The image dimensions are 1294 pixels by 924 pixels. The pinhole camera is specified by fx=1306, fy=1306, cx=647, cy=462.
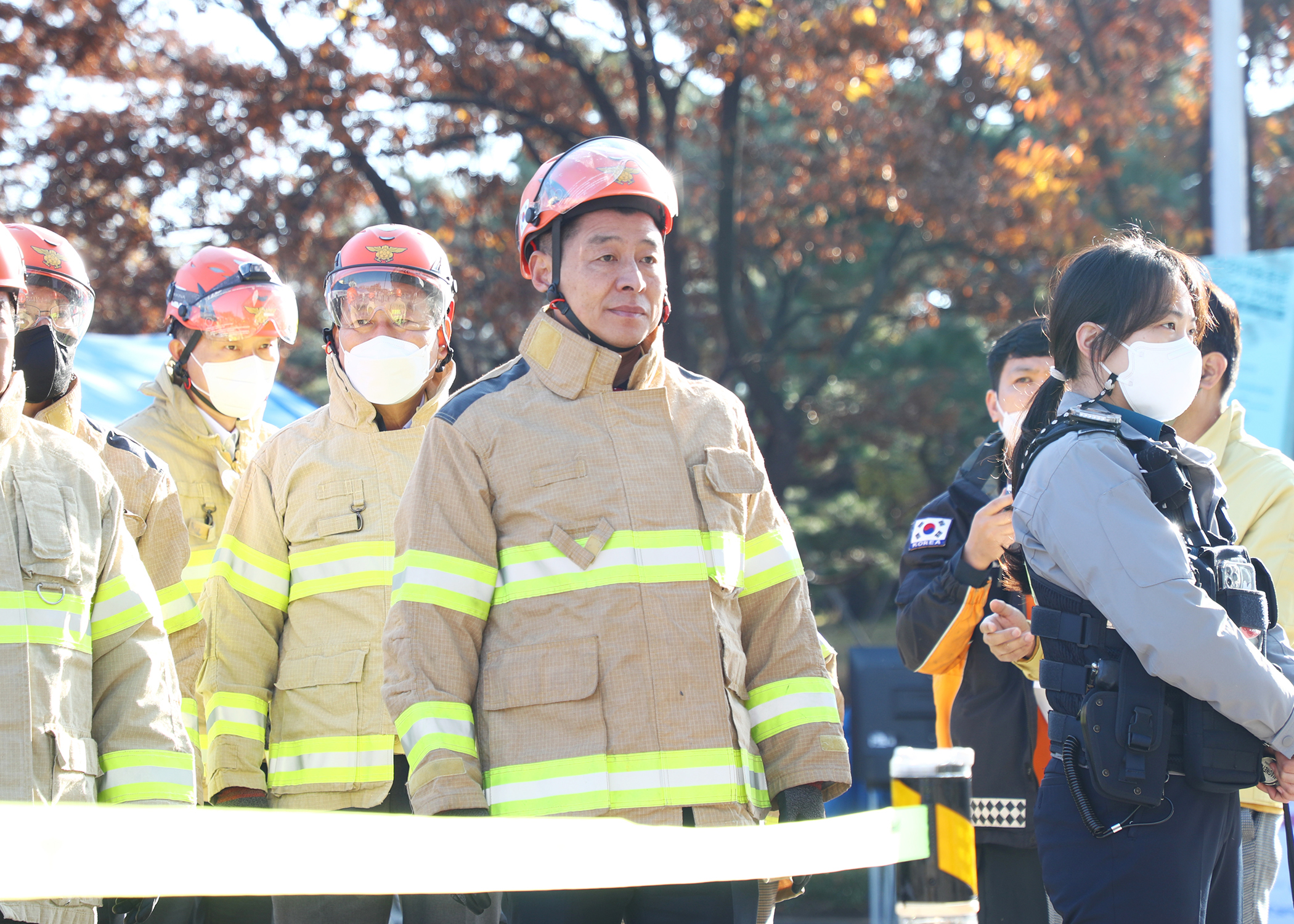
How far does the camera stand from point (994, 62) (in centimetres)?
1195

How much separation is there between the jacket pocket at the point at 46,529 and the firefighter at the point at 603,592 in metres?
0.69

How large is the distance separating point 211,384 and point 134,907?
2.36m

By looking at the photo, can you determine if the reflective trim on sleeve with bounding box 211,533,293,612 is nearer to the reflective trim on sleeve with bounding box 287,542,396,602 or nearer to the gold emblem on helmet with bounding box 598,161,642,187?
the reflective trim on sleeve with bounding box 287,542,396,602

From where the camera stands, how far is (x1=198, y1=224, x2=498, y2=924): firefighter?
3658 mm

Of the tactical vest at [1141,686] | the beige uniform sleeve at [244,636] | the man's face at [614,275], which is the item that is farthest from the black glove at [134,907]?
the tactical vest at [1141,686]

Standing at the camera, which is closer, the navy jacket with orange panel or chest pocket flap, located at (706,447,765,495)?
chest pocket flap, located at (706,447,765,495)

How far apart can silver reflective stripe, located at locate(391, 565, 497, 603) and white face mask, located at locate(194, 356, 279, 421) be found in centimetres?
212

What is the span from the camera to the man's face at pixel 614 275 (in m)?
2.97

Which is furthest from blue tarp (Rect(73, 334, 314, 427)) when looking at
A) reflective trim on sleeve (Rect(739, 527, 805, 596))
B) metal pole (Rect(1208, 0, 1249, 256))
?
metal pole (Rect(1208, 0, 1249, 256))

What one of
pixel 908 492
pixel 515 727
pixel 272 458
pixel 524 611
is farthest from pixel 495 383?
pixel 908 492

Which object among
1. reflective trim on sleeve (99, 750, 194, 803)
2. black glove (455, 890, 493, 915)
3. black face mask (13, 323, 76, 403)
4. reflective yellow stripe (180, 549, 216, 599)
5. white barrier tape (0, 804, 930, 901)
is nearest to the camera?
white barrier tape (0, 804, 930, 901)

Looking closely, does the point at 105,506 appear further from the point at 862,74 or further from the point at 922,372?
the point at 922,372

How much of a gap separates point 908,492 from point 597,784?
13888mm

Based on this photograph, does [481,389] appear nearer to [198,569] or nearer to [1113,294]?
[1113,294]
